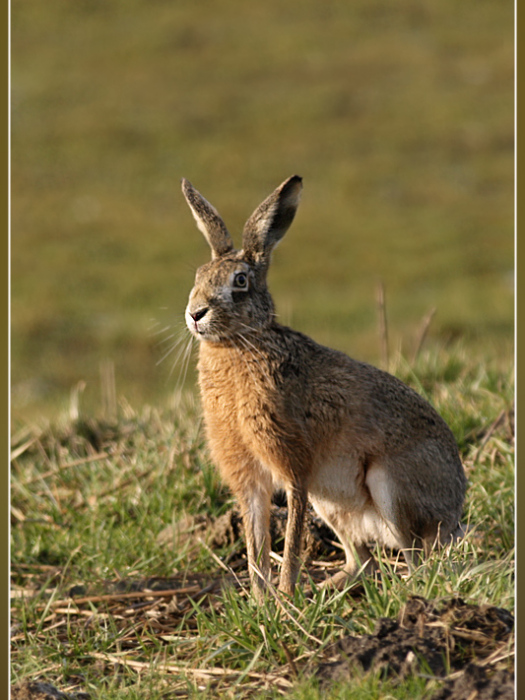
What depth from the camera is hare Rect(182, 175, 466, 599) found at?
461 centimetres

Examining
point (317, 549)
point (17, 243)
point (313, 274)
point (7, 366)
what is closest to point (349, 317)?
point (313, 274)

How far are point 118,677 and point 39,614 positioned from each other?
1094mm

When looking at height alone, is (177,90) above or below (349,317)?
above

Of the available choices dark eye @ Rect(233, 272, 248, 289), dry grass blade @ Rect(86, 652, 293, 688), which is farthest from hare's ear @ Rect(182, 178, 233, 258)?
dry grass blade @ Rect(86, 652, 293, 688)

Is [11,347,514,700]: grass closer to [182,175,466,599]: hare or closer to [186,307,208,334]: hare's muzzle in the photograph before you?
[182,175,466,599]: hare

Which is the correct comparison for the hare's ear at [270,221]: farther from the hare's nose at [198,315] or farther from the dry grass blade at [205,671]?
the dry grass blade at [205,671]

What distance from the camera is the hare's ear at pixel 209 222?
15.9ft

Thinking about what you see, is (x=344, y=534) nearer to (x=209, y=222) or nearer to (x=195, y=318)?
(x=195, y=318)

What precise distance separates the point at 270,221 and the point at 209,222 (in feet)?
1.16

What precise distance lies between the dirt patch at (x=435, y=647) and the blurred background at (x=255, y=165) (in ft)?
33.6

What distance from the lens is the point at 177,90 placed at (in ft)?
162

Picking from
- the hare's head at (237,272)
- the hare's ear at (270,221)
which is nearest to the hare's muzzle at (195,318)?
the hare's head at (237,272)

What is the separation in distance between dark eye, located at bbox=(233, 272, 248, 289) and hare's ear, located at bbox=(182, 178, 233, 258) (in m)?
0.27

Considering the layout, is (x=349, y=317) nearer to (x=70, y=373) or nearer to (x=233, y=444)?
(x=70, y=373)
